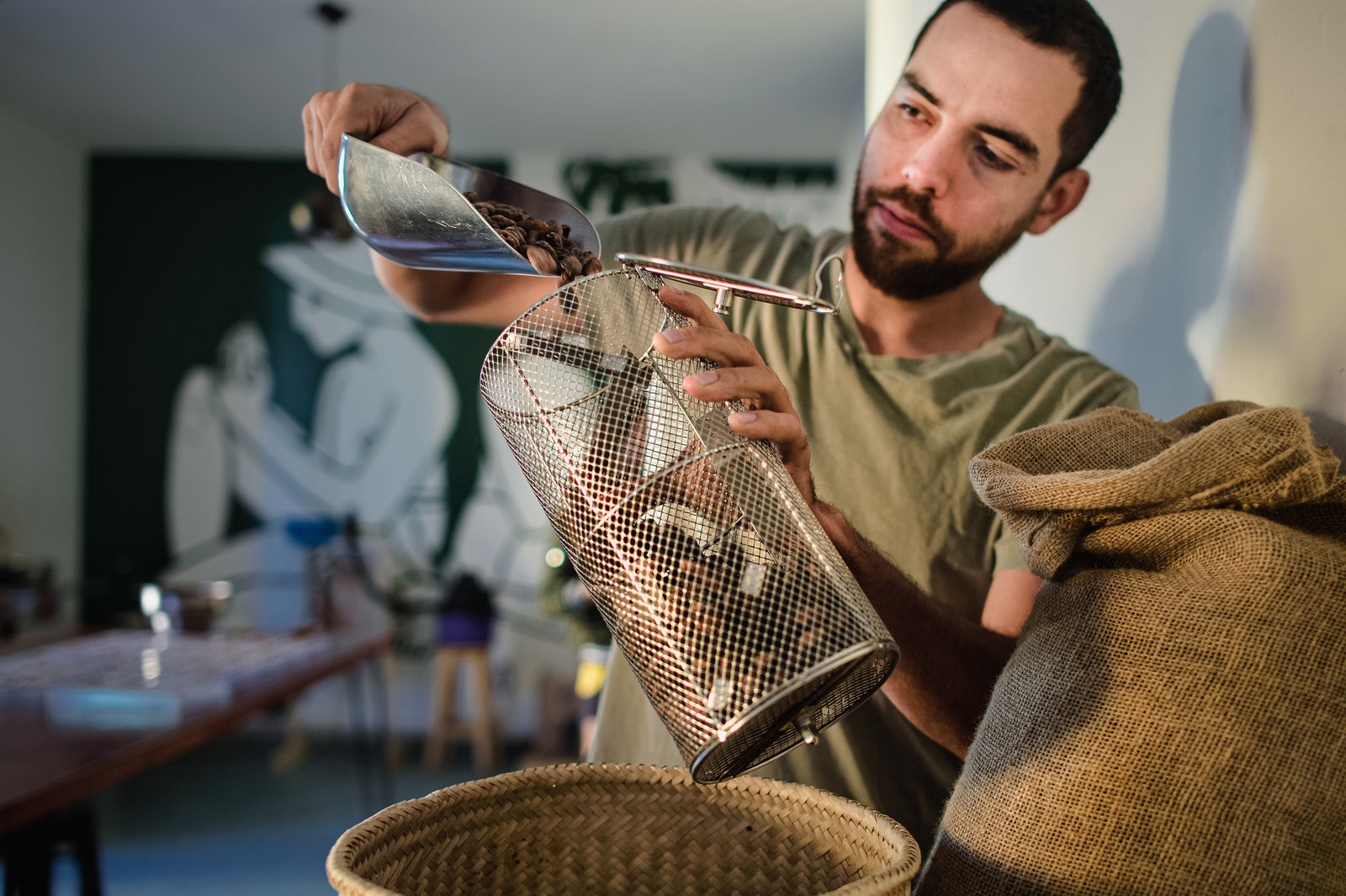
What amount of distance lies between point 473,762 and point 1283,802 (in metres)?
4.52

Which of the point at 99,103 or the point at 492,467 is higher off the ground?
the point at 99,103

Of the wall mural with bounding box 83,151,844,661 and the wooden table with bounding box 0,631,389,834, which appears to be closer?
the wooden table with bounding box 0,631,389,834

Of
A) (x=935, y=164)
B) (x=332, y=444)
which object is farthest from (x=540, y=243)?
(x=332, y=444)

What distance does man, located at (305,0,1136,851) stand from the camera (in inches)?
35.6

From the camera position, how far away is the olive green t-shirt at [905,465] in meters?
0.93

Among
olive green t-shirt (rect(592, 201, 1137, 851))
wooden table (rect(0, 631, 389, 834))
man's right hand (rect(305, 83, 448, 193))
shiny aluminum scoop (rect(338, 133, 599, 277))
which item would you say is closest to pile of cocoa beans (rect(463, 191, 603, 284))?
shiny aluminum scoop (rect(338, 133, 599, 277))

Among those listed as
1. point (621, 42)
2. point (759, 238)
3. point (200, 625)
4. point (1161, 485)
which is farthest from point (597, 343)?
point (621, 42)

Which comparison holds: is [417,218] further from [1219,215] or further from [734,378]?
[1219,215]

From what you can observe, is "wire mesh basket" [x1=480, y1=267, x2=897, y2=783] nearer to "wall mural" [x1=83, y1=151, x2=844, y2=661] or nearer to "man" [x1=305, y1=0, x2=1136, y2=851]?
"man" [x1=305, y1=0, x2=1136, y2=851]

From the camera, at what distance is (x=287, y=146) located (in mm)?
4844

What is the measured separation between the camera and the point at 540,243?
564mm

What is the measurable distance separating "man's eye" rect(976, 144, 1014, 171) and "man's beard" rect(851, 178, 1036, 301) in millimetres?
58

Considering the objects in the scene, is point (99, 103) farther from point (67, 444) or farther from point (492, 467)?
A: point (492, 467)

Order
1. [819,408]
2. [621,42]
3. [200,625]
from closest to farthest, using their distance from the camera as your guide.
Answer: [819,408], [200,625], [621,42]
